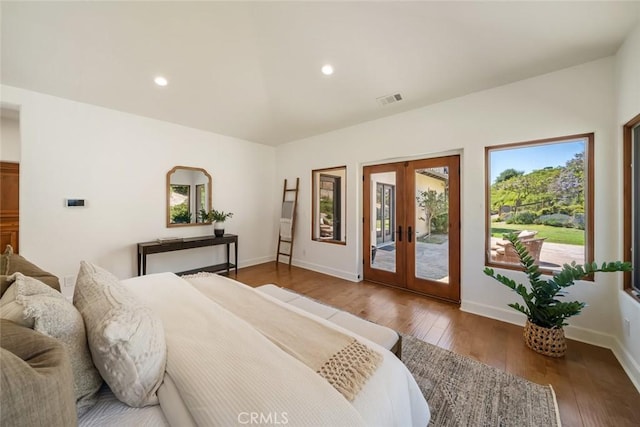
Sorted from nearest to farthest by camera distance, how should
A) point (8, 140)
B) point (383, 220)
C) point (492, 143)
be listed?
1. point (492, 143)
2. point (8, 140)
3. point (383, 220)

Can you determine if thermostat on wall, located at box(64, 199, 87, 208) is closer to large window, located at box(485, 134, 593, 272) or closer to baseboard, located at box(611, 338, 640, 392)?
large window, located at box(485, 134, 593, 272)

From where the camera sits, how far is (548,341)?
2.09m

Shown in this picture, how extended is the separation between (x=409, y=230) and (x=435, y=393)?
2.28 m

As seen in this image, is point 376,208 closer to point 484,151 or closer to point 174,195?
point 484,151

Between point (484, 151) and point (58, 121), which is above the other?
point (58, 121)

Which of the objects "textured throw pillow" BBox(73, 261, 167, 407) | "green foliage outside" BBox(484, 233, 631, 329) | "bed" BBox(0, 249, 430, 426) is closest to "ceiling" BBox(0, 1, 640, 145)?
"green foliage outside" BBox(484, 233, 631, 329)

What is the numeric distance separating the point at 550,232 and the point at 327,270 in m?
3.27

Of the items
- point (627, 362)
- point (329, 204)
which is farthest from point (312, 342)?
point (329, 204)

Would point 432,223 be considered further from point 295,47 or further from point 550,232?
point 295,47

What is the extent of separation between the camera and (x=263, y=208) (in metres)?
5.46

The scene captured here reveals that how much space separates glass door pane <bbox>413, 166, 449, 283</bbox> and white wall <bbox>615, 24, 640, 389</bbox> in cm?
151

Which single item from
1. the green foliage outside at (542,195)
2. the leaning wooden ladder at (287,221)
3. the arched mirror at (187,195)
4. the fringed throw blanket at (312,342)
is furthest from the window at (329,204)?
the fringed throw blanket at (312,342)

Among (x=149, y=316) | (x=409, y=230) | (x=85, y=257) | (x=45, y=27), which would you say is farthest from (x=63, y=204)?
(x=409, y=230)

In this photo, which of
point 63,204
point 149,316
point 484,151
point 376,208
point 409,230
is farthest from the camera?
point 376,208
